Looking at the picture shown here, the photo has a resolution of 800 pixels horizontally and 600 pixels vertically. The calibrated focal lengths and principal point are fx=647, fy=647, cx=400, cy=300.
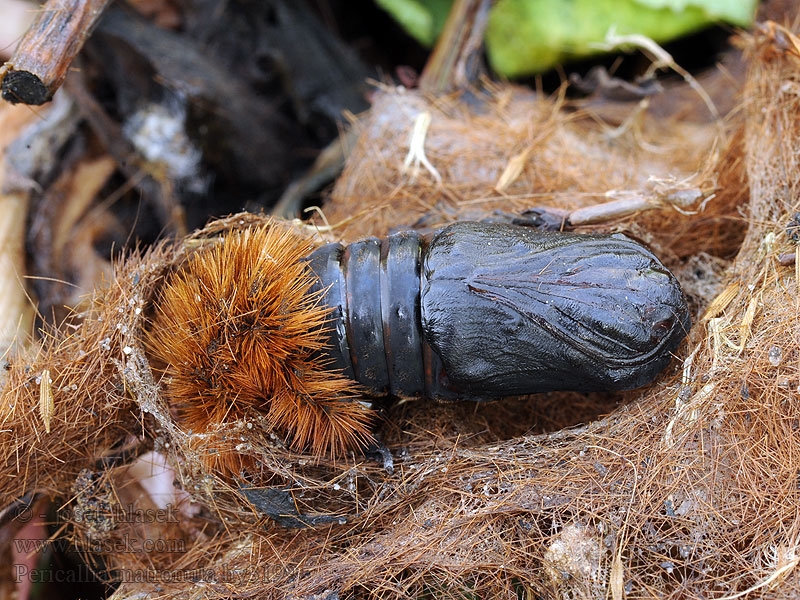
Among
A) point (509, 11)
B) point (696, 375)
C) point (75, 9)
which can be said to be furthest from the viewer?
point (509, 11)

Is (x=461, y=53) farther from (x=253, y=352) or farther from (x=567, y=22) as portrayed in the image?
(x=253, y=352)

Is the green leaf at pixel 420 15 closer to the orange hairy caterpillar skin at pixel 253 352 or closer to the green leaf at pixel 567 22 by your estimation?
the green leaf at pixel 567 22

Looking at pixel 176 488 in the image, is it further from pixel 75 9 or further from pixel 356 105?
pixel 356 105

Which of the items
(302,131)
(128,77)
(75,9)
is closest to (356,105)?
(302,131)

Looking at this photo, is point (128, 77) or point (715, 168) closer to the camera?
point (715, 168)

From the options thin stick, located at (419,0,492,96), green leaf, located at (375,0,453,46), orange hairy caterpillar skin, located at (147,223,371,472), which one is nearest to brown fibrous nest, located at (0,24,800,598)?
orange hairy caterpillar skin, located at (147,223,371,472)

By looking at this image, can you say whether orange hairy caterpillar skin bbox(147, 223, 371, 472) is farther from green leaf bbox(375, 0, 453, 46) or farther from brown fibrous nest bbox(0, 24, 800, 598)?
green leaf bbox(375, 0, 453, 46)

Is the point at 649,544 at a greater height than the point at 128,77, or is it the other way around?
the point at 128,77
